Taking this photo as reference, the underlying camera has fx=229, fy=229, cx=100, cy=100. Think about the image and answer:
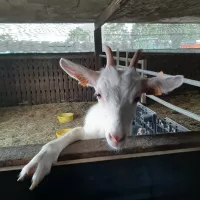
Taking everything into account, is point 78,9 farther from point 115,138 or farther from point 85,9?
point 115,138

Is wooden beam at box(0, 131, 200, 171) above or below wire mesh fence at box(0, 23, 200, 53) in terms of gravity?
below

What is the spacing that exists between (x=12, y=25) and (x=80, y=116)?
3351mm

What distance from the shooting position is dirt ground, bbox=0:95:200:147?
4.30m

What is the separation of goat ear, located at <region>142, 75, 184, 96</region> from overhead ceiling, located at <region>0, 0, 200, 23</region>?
2251mm

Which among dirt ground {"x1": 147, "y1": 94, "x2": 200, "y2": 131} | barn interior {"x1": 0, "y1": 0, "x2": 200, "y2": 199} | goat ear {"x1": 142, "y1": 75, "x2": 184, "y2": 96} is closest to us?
barn interior {"x1": 0, "y1": 0, "x2": 200, "y2": 199}

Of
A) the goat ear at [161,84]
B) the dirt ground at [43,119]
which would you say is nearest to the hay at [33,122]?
the dirt ground at [43,119]

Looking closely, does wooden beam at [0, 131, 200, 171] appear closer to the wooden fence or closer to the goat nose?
the goat nose

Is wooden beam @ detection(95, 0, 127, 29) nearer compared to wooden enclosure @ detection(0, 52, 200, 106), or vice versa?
wooden beam @ detection(95, 0, 127, 29)

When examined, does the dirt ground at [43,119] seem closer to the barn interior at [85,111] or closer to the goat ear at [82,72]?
the barn interior at [85,111]

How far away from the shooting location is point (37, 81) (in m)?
6.79

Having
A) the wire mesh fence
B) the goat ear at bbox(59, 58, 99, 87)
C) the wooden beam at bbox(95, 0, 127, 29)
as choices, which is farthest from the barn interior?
the goat ear at bbox(59, 58, 99, 87)

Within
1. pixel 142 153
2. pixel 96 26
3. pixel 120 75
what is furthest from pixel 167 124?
pixel 96 26

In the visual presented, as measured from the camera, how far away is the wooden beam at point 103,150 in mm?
1135

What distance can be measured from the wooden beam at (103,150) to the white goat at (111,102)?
45mm
